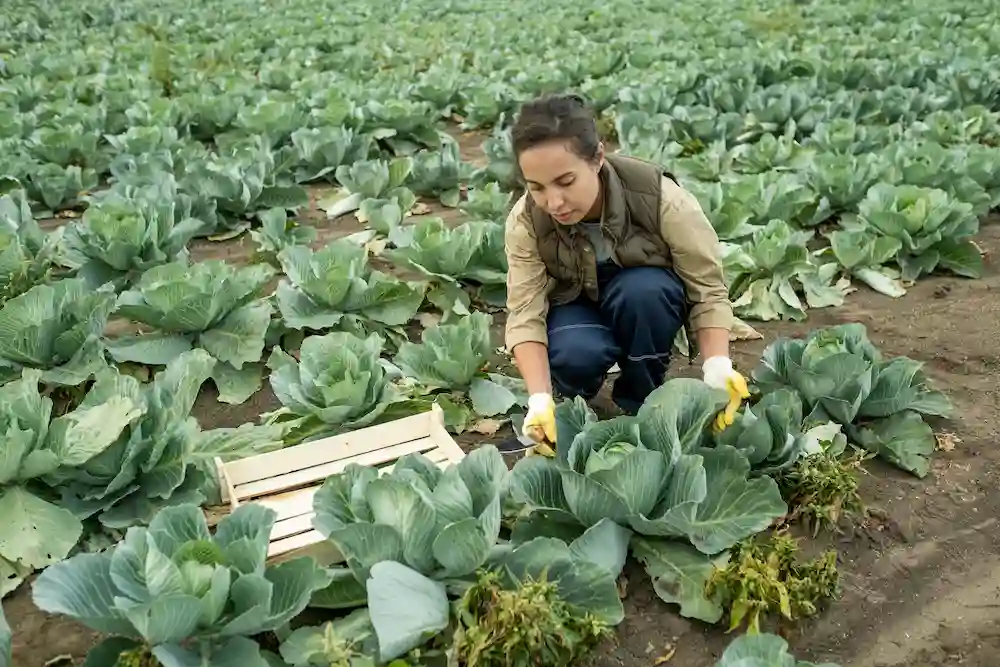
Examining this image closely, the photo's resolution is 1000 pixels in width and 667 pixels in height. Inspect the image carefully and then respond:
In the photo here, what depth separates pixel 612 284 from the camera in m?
2.88

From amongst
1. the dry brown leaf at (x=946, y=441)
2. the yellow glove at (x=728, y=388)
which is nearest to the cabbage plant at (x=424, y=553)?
the yellow glove at (x=728, y=388)

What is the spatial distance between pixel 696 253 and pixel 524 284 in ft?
1.72

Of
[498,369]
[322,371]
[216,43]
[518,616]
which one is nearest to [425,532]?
[518,616]

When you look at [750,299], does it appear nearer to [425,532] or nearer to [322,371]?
[322,371]

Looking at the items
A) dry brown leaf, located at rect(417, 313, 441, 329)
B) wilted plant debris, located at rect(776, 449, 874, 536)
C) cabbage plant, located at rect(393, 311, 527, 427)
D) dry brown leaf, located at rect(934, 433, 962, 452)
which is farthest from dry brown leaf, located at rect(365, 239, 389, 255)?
dry brown leaf, located at rect(934, 433, 962, 452)

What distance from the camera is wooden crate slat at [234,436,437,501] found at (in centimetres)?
263

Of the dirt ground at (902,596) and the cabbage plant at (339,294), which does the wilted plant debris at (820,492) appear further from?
the cabbage plant at (339,294)

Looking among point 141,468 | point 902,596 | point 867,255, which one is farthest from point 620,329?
point 867,255

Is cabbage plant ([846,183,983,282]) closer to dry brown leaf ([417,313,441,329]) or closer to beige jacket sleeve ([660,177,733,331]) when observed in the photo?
beige jacket sleeve ([660,177,733,331])

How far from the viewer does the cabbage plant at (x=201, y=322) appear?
129 inches

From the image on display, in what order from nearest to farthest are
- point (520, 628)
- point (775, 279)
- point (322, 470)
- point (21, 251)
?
point (520, 628)
point (322, 470)
point (21, 251)
point (775, 279)

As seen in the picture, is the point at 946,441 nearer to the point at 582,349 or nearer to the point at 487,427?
the point at 582,349

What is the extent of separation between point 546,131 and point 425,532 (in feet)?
3.46

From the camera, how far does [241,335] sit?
3.43 meters
